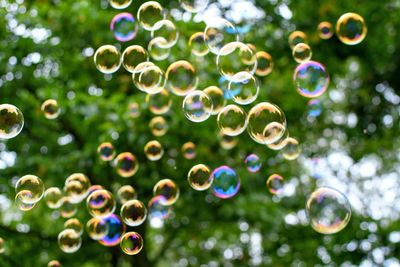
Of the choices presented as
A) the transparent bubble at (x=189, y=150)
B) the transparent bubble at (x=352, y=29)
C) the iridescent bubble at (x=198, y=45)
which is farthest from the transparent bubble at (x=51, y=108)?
the transparent bubble at (x=352, y=29)

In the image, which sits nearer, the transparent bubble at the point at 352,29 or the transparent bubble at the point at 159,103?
the transparent bubble at the point at 159,103

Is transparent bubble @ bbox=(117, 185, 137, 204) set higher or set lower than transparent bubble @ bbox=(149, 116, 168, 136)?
lower

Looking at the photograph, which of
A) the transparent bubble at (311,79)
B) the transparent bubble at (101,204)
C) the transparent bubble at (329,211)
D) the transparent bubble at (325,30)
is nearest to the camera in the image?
the transparent bubble at (329,211)

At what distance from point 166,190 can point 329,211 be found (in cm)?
130

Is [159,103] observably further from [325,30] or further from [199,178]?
[325,30]

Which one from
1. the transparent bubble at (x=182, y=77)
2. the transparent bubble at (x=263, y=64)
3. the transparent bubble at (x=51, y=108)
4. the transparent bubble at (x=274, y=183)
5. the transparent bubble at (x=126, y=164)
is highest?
the transparent bubble at (x=182, y=77)

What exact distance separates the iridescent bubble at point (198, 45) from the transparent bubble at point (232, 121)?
79 cm

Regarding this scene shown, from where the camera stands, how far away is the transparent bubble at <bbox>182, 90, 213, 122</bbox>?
466 cm

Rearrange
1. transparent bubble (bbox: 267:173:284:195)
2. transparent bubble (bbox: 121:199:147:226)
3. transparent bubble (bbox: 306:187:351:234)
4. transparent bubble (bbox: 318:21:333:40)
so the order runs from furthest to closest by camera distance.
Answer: transparent bubble (bbox: 318:21:333:40) < transparent bubble (bbox: 267:173:284:195) < transparent bubble (bbox: 121:199:147:226) < transparent bubble (bbox: 306:187:351:234)

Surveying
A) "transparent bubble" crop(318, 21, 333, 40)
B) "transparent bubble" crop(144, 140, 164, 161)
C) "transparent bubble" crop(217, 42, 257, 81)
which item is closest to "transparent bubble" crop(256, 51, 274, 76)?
"transparent bubble" crop(217, 42, 257, 81)

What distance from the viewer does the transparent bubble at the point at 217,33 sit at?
5.02m

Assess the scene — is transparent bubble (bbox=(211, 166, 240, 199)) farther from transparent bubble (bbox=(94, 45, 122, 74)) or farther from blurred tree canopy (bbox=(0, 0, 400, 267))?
transparent bubble (bbox=(94, 45, 122, 74))

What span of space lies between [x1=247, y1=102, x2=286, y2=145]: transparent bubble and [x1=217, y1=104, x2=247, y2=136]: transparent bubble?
0.07 m

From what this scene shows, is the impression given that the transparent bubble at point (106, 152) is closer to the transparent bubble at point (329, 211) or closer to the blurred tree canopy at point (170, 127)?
the blurred tree canopy at point (170, 127)
